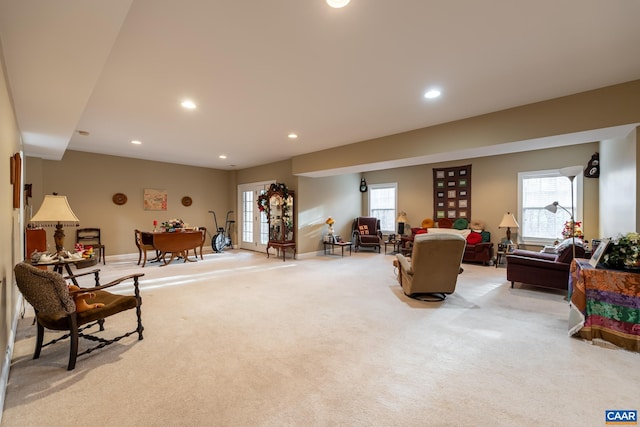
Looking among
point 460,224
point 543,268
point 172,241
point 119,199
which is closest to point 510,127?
point 543,268

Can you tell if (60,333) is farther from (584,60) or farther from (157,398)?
(584,60)

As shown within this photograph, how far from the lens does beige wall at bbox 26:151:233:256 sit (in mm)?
6066

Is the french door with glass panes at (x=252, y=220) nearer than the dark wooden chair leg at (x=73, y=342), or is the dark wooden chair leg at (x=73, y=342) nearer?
the dark wooden chair leg at (x=73, y=342)

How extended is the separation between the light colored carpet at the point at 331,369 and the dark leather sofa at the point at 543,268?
40cm

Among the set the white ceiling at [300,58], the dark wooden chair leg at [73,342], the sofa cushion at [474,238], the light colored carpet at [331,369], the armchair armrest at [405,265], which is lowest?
the light colored carpet at [331,369]

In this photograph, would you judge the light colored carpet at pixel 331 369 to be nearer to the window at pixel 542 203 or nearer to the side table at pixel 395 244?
the window at pixel 542 203

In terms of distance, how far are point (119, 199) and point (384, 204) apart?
719cm

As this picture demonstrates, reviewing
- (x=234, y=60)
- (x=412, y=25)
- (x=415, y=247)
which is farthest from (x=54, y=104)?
(x=415, y=247)

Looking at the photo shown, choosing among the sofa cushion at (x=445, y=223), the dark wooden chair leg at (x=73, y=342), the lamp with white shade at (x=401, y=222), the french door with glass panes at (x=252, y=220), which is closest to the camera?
the dark wooden chair leg at (x=73, y=342)

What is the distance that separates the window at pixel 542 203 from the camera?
5.65m

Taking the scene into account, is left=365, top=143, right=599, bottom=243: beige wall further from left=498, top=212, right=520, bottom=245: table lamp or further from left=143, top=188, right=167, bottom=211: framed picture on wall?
left=143, top=188, right=167, bottom=211: framed picture on wall

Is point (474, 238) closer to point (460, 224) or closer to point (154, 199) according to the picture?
point (460, 224)

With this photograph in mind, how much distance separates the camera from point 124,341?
2525 mm

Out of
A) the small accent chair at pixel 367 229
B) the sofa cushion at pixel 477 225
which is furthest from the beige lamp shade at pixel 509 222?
the small accent chair at pixel 367 229
